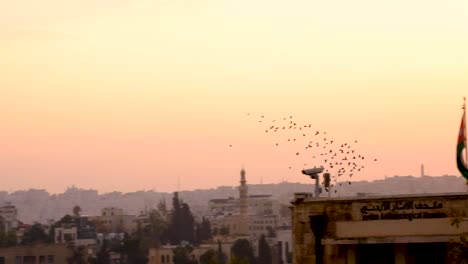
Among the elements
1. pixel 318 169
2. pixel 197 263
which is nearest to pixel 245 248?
pixel 197 263

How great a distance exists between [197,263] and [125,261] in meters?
12.4

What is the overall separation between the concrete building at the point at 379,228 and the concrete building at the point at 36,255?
158186 mm

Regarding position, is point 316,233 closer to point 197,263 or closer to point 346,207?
point 346,207

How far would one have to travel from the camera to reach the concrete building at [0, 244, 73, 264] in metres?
184

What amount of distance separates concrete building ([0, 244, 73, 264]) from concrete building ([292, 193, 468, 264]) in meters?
158

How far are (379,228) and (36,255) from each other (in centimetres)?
15924

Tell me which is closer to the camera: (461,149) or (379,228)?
(379,228)

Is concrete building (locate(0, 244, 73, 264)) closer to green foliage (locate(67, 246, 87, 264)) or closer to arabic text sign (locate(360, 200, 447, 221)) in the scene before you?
green foliage (locate(67, 246, 87, 264))

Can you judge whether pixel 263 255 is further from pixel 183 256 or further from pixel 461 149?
pixel 461 149

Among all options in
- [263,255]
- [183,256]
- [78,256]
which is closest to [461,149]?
[263,255]

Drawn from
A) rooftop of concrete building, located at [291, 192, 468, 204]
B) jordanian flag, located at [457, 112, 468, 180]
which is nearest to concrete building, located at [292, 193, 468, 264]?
rooftop of concrete building, located at [291, 192, 468, 204]

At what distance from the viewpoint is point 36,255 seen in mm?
183750

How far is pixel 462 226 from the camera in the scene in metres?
26.5

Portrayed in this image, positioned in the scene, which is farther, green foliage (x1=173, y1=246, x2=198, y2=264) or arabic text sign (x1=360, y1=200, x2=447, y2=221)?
green foliage (x1=173, y1=246, x2=198, y2=264)
